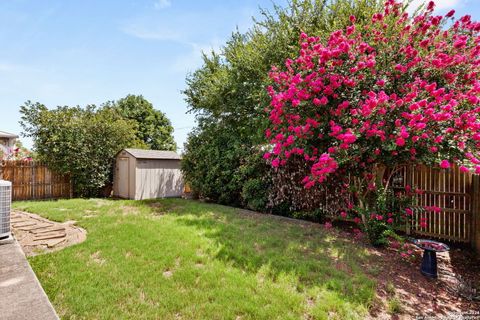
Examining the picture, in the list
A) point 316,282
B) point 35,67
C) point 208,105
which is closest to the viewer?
point 316,282

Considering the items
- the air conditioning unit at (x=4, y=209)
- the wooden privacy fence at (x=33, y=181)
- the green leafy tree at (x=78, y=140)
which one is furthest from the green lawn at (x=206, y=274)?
the wooden privacy fence at (x=33, y=181)

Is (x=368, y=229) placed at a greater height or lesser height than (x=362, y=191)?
lesser

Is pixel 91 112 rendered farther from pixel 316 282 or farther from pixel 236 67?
pixel 316 282

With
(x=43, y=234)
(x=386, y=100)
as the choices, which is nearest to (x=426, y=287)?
(x=386, y=100)

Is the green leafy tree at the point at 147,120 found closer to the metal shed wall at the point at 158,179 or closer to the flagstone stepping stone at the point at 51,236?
the metal shed wall at the point at 158,179

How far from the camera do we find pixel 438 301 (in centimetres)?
265

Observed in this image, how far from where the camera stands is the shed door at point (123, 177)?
10.2m

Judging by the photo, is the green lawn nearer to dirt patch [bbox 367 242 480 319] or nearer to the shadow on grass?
the shadow on grass

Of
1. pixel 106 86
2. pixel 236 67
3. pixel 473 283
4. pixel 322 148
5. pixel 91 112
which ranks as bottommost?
pixel 473 283

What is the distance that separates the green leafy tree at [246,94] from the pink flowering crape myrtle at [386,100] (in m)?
2.22

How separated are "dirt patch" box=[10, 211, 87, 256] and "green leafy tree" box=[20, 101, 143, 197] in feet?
13.8

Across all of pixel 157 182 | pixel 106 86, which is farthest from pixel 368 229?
pixel 106 86

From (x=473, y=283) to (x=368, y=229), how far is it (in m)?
1.43

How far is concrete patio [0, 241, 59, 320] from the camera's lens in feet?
6.28
